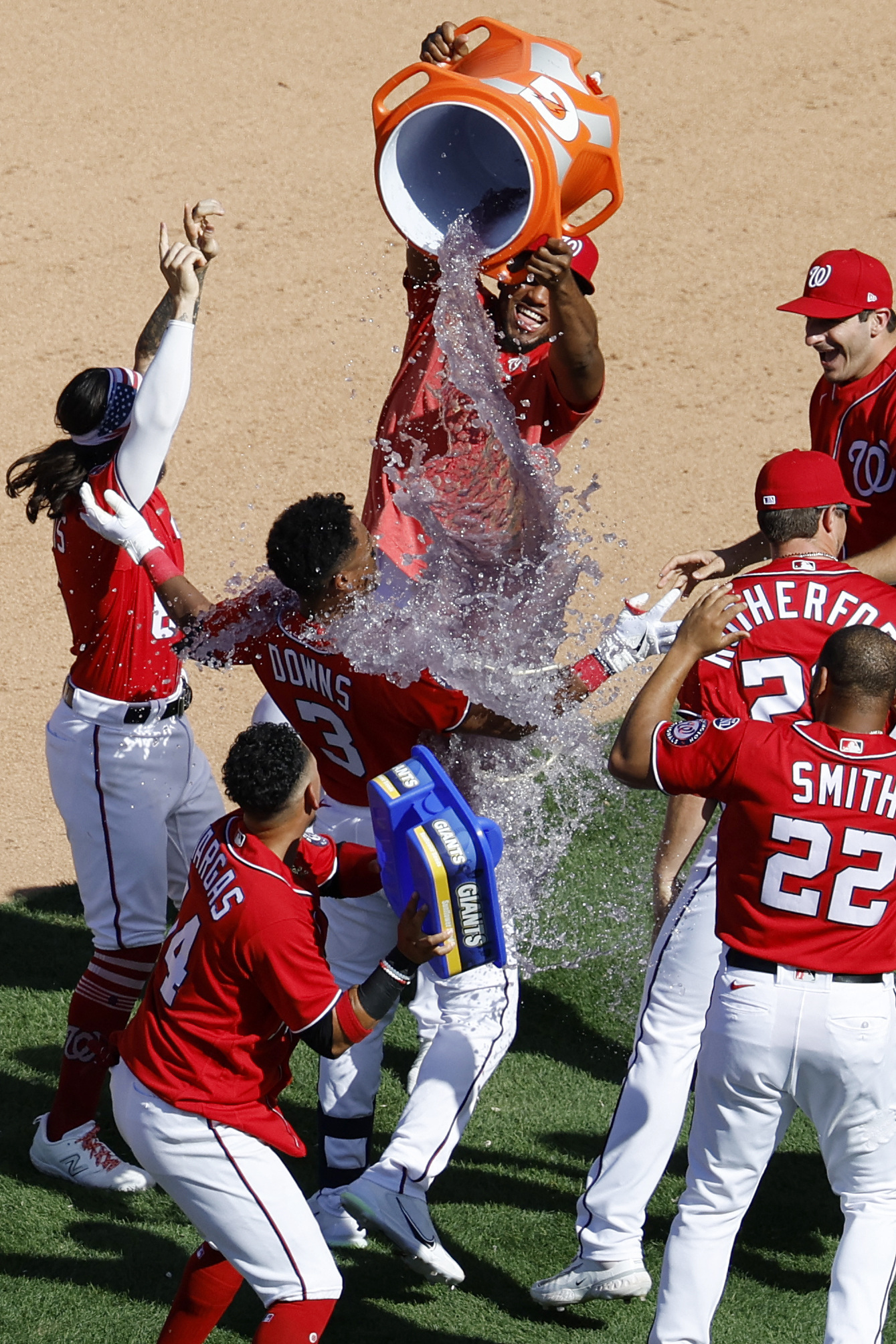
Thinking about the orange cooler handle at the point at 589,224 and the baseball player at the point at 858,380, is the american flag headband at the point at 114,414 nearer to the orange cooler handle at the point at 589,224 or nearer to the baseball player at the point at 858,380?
the orange cooler handle at the point at 589,224

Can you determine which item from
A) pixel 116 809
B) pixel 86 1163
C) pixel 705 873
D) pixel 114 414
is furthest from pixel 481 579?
pixel 86 1163

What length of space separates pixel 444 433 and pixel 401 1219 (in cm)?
204

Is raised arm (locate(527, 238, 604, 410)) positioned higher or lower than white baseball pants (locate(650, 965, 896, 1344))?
higher

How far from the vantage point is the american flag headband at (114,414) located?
13.7 feet

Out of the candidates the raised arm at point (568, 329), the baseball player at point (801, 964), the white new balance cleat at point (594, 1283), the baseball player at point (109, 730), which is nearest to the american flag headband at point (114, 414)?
the baseball player at point (109, 730)

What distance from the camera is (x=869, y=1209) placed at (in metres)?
3.09

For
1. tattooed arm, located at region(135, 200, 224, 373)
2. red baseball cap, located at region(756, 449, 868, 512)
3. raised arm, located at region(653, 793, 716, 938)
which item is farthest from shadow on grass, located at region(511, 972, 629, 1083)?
tattooed arm, located at region(135, 200, 224, 373)

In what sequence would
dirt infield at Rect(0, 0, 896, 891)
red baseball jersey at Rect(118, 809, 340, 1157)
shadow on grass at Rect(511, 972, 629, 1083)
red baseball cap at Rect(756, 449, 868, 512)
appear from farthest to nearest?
dirt infield at Rect(0, 0, 896, 891)
shadow on grass at Rect(511, 972, 629, 1083)
red baseball cap at Rect(756, 449, 868, 512)
red baseball jersey at Rect(118, 809, 340, 1157)

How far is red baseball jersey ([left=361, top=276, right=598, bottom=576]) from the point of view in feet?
13.8

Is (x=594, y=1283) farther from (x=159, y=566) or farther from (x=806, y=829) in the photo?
(x=159, y=566)

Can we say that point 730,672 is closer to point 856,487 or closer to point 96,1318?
point 856,487

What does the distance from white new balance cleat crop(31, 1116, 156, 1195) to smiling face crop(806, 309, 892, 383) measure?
297 centimetres

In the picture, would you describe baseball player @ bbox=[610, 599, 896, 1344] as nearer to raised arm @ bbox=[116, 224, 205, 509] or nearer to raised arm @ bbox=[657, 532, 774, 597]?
raised arm @ bbox=[657, 532, 774, 597]

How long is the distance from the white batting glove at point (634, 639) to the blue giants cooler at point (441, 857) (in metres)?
0.90
